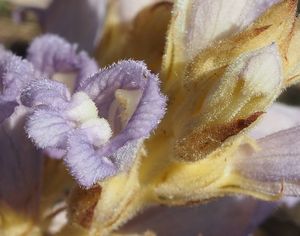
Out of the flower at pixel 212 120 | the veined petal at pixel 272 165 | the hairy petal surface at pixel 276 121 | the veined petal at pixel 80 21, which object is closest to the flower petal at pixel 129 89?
the flower at pixel 212 120

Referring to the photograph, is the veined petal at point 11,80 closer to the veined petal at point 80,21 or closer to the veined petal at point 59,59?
the veined petal at point 59,59

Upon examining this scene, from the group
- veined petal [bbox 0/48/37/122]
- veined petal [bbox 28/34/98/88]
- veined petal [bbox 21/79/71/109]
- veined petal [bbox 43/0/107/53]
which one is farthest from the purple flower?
veined petal [bbox 43/0/107/53]

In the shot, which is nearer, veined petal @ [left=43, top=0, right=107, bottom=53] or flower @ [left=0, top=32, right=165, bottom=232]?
flower @ [left=0, top=32, right=165, bottom=232]

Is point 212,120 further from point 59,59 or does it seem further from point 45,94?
point 59,59

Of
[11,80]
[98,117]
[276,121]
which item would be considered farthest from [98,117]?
[276,121]

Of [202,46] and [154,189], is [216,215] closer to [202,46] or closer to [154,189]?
[154,189]

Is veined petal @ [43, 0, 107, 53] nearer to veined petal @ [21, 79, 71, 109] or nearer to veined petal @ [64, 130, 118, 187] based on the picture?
veined petal @ [21, 79, 71, 109]

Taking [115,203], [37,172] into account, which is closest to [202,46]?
[115,203]
